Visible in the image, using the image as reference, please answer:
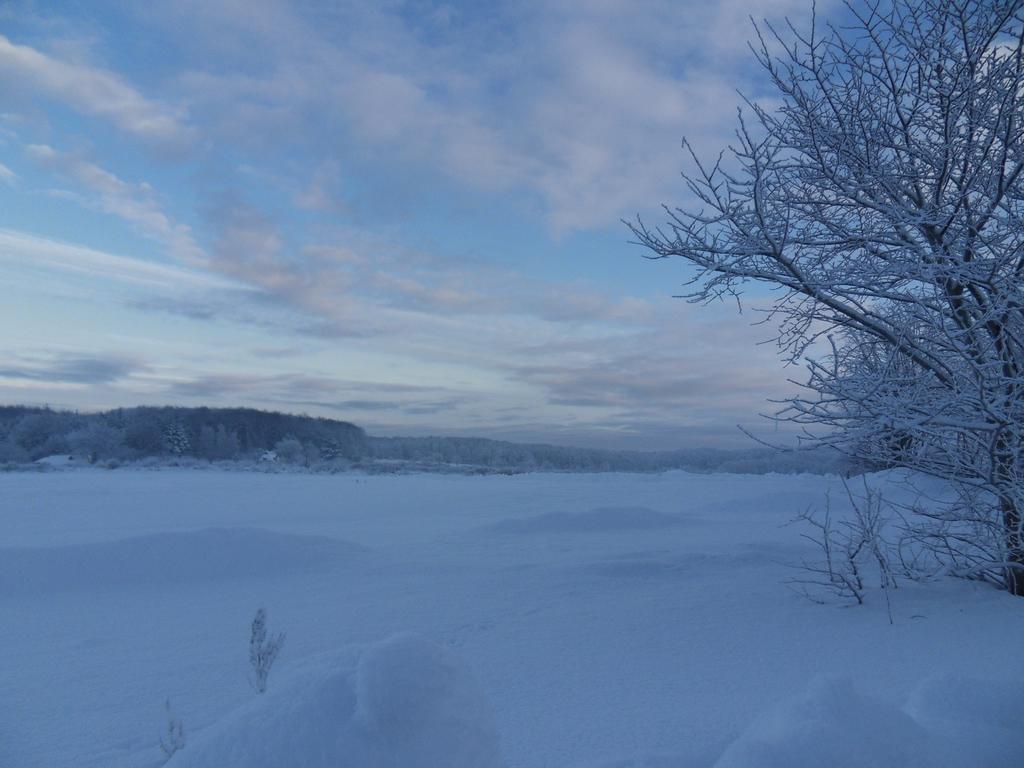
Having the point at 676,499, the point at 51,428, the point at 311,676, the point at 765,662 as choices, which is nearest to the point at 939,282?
the point at 765,662

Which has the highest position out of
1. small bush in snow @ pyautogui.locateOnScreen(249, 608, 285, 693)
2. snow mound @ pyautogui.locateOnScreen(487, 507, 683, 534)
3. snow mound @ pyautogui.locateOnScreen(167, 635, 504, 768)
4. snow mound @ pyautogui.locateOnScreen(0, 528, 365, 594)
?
snow mound @ pyautogui.locateOnScreen(167, 635, 504, 768)

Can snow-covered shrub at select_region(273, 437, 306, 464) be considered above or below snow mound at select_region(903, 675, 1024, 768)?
above

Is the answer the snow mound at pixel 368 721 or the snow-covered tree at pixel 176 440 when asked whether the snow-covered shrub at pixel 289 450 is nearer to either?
the snow-covered tree at pixel 176 440

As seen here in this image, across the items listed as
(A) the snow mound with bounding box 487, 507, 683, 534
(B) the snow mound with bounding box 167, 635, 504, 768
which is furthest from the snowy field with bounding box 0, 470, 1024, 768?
(A) the snow mound with bounding box 487, 507, 683, 534

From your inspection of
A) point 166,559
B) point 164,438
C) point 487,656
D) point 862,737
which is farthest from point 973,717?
point 164,438

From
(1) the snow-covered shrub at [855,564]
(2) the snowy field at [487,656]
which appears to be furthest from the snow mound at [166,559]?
(1) the snow-covered shrub at [855,564]

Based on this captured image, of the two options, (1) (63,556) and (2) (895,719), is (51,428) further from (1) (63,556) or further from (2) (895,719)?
(2) (895,719)

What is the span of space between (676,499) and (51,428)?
4697cm

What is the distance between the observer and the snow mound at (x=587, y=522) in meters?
11.5

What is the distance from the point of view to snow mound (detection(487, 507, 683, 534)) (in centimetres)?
1150

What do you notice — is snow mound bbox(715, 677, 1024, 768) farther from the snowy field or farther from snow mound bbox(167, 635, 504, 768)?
snow mound bbox(167, 635, 504, 768)

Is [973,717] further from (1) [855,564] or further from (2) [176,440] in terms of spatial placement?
(2) [176,440]

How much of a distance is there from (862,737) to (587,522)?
10.6 meters

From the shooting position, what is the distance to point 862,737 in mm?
1684
